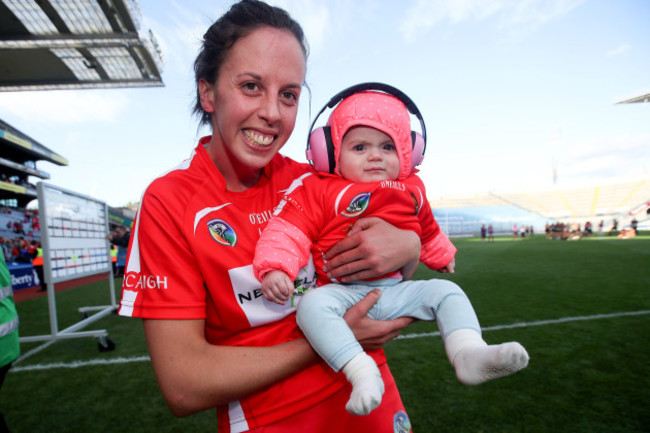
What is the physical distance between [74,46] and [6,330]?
10340mm

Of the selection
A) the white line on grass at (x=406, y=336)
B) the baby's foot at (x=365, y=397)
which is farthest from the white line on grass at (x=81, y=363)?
the baby's foot at (x=365, y=397)

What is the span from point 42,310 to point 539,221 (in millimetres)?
52120

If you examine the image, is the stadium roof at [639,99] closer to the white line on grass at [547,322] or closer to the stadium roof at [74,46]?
the white line on grass at [547,322]

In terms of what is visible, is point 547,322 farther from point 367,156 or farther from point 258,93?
point 258,93

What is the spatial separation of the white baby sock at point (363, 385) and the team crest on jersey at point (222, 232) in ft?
2.13

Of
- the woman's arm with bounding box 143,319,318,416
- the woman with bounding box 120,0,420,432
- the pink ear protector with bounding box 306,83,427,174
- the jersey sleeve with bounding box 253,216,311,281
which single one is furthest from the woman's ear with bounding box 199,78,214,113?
the woman's arm with bounding box 143,319,318,416

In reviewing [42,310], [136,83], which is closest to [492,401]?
[42,310]

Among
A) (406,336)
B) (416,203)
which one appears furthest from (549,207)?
(416,203)

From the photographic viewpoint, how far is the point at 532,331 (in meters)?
5.17

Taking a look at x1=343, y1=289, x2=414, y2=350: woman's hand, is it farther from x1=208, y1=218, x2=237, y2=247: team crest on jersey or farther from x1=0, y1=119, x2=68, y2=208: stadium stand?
x1=0, y1=119, x2=68, y2=208: stadium stand

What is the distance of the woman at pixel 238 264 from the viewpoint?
3.93ft

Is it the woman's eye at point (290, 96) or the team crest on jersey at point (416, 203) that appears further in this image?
the team crest on jersey at point (416, 203)

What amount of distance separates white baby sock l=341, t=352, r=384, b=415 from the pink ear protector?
3.05 ft

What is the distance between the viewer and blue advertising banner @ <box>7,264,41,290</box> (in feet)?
42.0
